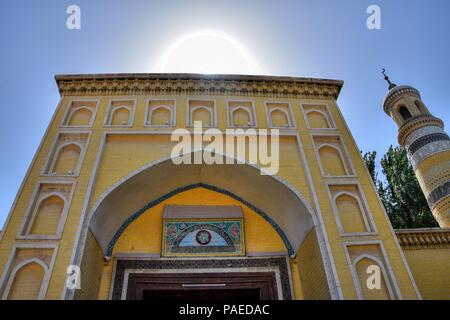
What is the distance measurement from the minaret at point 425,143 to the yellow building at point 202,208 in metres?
2.02

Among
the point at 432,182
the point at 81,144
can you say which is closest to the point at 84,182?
the point at 81,144

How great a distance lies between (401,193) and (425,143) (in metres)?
4.01

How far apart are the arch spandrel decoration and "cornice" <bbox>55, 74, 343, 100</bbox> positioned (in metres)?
1.54

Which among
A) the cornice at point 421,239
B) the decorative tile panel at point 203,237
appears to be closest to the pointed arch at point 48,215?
the decorative tile panel at point 203,237

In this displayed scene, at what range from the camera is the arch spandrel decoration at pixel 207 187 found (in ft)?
15.8

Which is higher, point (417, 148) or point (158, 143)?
point (417, 148)

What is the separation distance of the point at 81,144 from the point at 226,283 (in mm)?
2880

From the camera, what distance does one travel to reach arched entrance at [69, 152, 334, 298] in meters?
4.71

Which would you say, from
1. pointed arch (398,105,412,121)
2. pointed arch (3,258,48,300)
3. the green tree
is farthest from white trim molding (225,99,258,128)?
the green tree

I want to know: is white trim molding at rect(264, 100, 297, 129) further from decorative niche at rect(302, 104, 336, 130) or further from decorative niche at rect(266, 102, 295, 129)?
decorative niche at rect(302, 104, 336, 130)

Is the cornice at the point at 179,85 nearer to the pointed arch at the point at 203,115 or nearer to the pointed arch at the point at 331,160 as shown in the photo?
the pointed arch at the point at 203,115

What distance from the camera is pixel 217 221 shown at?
547cm
